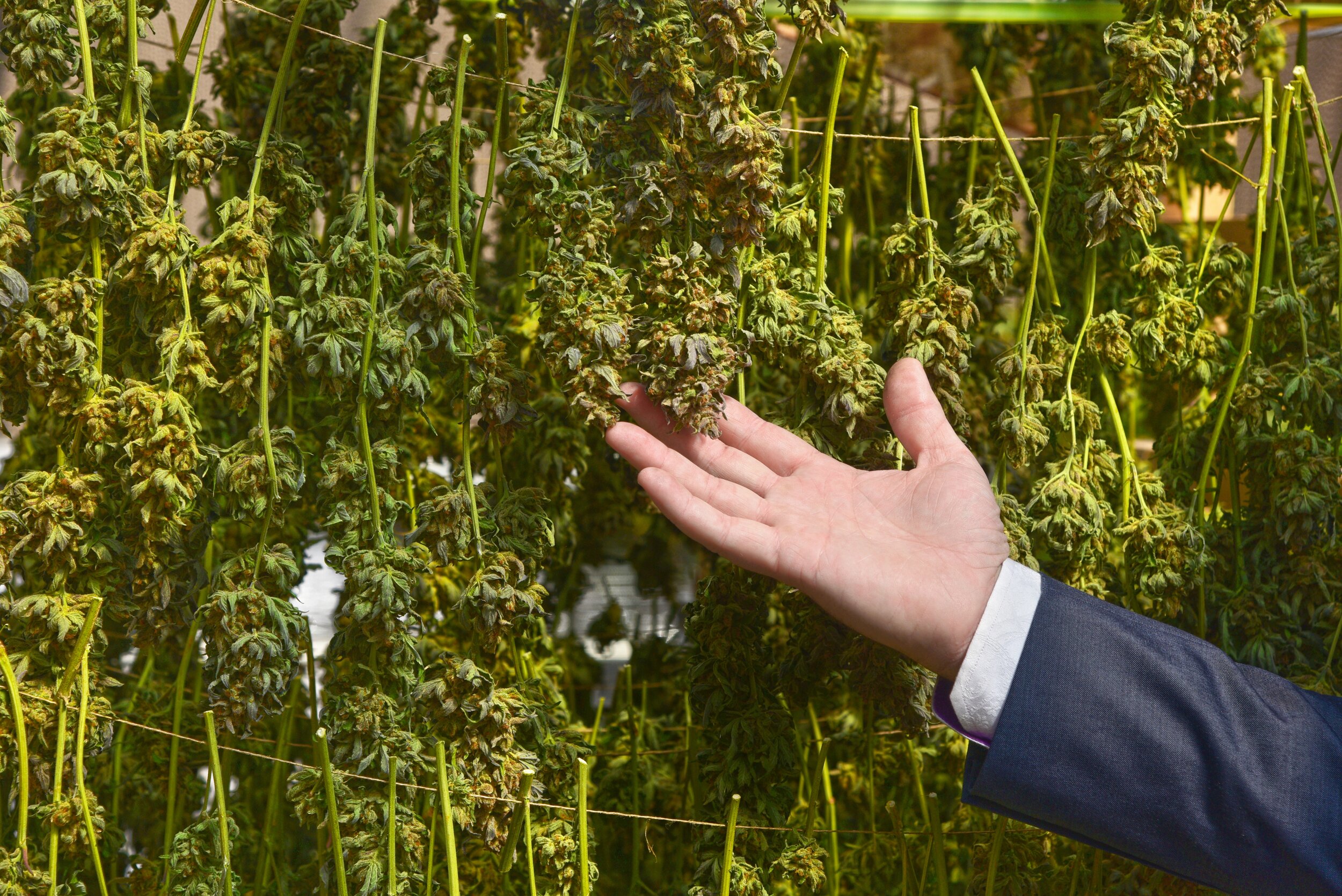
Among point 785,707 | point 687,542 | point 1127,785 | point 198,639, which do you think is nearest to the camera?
point 1127,785

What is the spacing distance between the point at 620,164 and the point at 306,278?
22cm

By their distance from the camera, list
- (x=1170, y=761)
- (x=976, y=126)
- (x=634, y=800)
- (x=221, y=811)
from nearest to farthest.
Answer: (x=1170, y=761) < (x=221, y=811) < (x=634, y=800) < (x=976, y=126)

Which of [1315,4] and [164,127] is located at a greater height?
[1315,4]

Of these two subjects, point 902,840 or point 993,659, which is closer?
point 993,659

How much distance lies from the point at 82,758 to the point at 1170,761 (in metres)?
0.69

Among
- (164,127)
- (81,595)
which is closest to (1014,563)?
(81,595)

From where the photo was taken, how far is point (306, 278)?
72 centimetres

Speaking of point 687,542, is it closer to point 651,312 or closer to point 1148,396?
point 651,312

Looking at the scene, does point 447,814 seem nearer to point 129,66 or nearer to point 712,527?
point 712,527

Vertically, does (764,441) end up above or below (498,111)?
below

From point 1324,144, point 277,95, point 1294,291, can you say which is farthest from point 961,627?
point 277,95

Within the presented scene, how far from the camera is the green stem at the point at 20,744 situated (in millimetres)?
687

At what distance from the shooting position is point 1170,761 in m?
0.63

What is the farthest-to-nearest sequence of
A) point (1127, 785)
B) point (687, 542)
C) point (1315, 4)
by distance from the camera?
point (687, 542) → point (1315, 4) → point (1127, 785)
